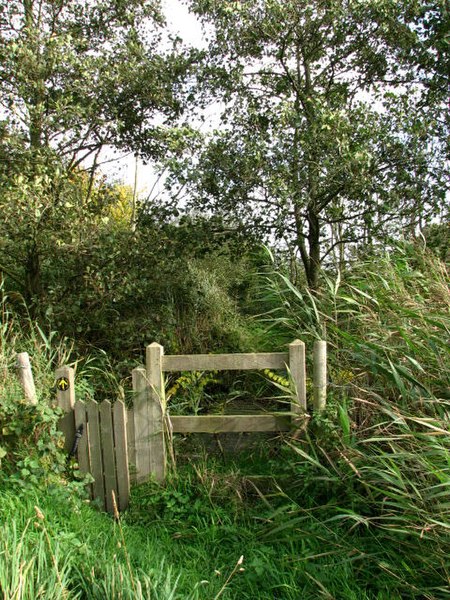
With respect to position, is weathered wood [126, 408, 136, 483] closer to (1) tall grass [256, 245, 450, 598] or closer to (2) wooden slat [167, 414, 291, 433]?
(2) wooden slat [167, 414, 291, 433]

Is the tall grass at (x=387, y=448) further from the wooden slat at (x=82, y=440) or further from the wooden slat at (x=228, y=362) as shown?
the wooden slat at (x=82, y=440)

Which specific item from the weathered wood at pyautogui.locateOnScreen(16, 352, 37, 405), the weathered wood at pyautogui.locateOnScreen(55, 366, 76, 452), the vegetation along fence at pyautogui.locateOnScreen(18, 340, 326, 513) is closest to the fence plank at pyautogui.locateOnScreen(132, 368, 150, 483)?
the vegetation along fence at pyautogui.locateOnScreen(18, 340, 326, 513)

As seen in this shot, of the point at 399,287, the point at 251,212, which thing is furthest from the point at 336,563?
the point at 251,212

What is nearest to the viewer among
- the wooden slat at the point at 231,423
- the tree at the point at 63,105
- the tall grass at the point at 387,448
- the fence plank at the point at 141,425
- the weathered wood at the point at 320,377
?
the tall grass at the point at 387,448

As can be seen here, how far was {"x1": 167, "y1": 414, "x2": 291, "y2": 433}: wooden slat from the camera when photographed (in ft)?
13.9

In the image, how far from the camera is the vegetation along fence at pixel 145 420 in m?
4.20

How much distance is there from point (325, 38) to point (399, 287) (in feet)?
11.7

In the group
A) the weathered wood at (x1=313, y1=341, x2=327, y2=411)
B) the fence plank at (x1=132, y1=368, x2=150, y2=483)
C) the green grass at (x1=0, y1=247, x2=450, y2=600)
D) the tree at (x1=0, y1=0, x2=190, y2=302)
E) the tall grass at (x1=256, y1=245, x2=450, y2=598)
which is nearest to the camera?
the green grass at (x1=0, y1=247, x2=450, y2=600)

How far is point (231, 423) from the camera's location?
430cm

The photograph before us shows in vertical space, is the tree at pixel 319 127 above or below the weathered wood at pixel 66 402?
above

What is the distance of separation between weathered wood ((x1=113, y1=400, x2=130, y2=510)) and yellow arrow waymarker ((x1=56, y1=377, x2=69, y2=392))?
495 millimetres

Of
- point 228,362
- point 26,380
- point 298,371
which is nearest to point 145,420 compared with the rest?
point 228,362

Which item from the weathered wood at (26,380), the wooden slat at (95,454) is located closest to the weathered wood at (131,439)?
the wooden slat at (95,454)

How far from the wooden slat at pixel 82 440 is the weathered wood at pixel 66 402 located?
8cm
